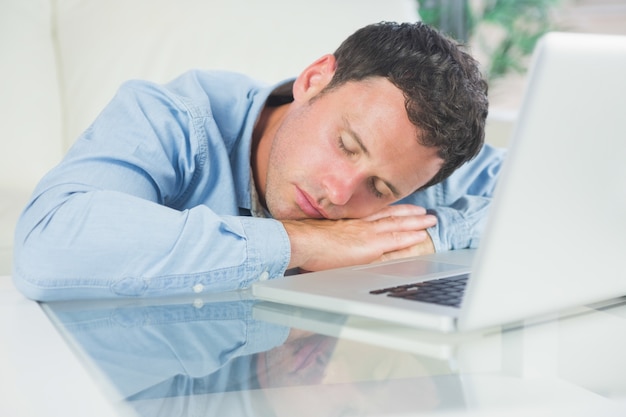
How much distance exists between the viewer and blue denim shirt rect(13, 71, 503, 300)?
0.96 meters

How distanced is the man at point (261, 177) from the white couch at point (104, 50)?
47 cm

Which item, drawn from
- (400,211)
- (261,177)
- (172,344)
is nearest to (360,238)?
(400,211)

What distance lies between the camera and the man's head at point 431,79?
1271mm

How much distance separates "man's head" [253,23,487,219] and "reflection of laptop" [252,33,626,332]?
18.5 inches

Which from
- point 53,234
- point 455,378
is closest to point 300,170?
point 53,234

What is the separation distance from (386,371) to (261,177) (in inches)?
35.4

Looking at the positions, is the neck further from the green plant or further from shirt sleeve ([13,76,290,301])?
the green plant

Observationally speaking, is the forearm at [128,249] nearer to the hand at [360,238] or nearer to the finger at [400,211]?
the hand at [360,238]

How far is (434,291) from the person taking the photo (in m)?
0.85

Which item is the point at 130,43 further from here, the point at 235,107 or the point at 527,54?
the point at 527,54

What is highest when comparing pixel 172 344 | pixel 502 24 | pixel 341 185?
pixel 172 344

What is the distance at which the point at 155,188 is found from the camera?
1.23m

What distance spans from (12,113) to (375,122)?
2.99 ft

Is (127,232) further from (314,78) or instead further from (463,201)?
(463,201)
